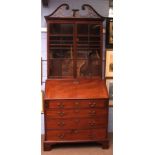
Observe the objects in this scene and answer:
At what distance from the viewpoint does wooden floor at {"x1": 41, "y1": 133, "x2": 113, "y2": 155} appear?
3859mm

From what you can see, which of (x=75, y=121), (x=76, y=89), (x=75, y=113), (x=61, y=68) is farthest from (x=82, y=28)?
(x=75, y=121)

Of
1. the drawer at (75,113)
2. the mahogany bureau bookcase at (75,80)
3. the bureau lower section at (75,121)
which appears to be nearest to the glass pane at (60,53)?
the mahogany bureau bookcase at (75,80)

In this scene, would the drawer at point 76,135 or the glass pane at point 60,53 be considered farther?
the glass pane at point 60,53

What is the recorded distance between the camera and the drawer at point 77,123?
3980mm

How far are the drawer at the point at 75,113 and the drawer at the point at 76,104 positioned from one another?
0.07 meters

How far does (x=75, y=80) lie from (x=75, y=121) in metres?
0.73

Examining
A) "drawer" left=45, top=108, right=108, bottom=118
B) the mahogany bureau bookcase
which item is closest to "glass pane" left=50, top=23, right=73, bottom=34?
the mahogany bureau bookcase

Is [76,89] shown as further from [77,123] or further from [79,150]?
[79,150]

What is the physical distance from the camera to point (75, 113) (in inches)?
158

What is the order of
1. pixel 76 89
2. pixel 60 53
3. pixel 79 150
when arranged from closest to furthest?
pixel 79 150 < pixel 76 89 < pixel 60 53

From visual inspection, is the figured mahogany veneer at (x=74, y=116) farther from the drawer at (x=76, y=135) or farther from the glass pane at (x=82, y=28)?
the glass pane at (x=82, y=28)

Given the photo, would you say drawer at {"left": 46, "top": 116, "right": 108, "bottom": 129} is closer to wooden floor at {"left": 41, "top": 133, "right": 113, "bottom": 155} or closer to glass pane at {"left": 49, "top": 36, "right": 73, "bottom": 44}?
wooden floor at {"left": 41, "top": 133, "right": 113, "bottom": 155}
